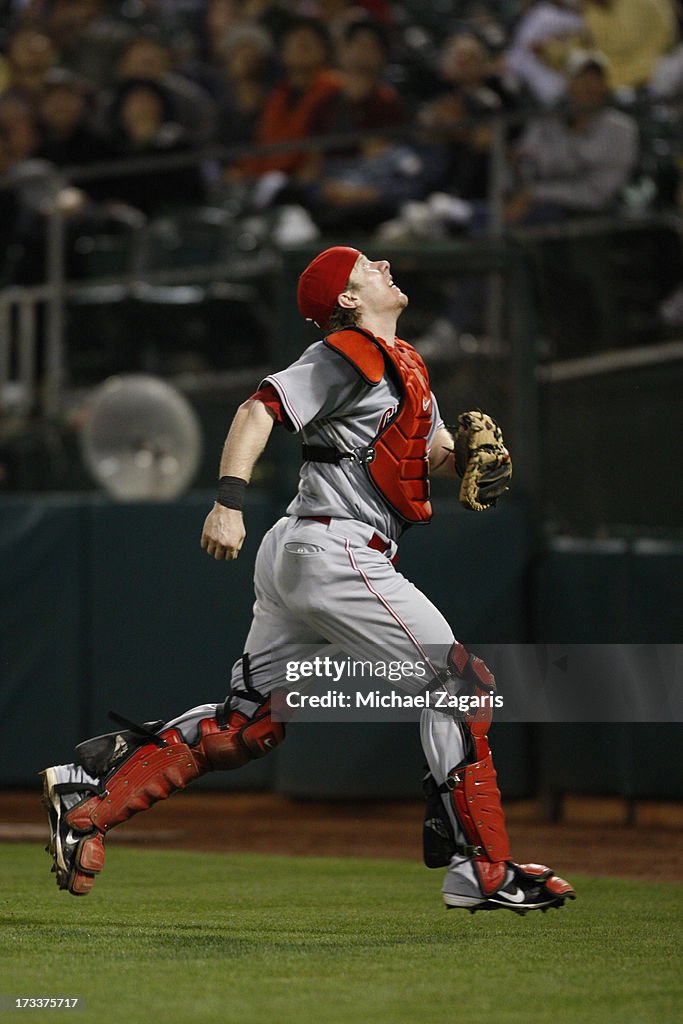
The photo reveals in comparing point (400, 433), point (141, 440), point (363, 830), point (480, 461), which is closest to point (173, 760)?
point (400, 433)

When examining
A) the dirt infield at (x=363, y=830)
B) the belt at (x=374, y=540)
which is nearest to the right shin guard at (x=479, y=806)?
the belt at (x=374, y=540)

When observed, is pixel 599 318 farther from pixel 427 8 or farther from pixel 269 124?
pixel 427 8

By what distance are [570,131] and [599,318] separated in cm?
125

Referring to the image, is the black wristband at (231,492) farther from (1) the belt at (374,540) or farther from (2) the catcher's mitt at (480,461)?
(2) the catcher's mitt at (480,461)

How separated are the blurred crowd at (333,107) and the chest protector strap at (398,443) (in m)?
4.69

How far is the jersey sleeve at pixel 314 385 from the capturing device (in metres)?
Result: 4.41

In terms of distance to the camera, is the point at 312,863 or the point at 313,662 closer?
the point at 313,662

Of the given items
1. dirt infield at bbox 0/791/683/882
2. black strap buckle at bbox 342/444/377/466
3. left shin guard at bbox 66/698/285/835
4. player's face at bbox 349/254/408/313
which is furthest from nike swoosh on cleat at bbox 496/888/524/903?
dirt infield at bbox 0/791/683/882

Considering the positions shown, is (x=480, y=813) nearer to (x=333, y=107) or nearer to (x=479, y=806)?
(x=479, y=806)

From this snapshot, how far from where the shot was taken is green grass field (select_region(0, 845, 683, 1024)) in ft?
11.0

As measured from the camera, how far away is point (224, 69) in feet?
42.9

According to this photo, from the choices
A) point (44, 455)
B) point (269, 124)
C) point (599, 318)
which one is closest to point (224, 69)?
point (269, 124)

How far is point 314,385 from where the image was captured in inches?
175

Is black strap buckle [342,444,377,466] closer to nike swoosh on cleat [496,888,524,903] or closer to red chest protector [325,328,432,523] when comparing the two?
red chest protector [325,328,432,523]
